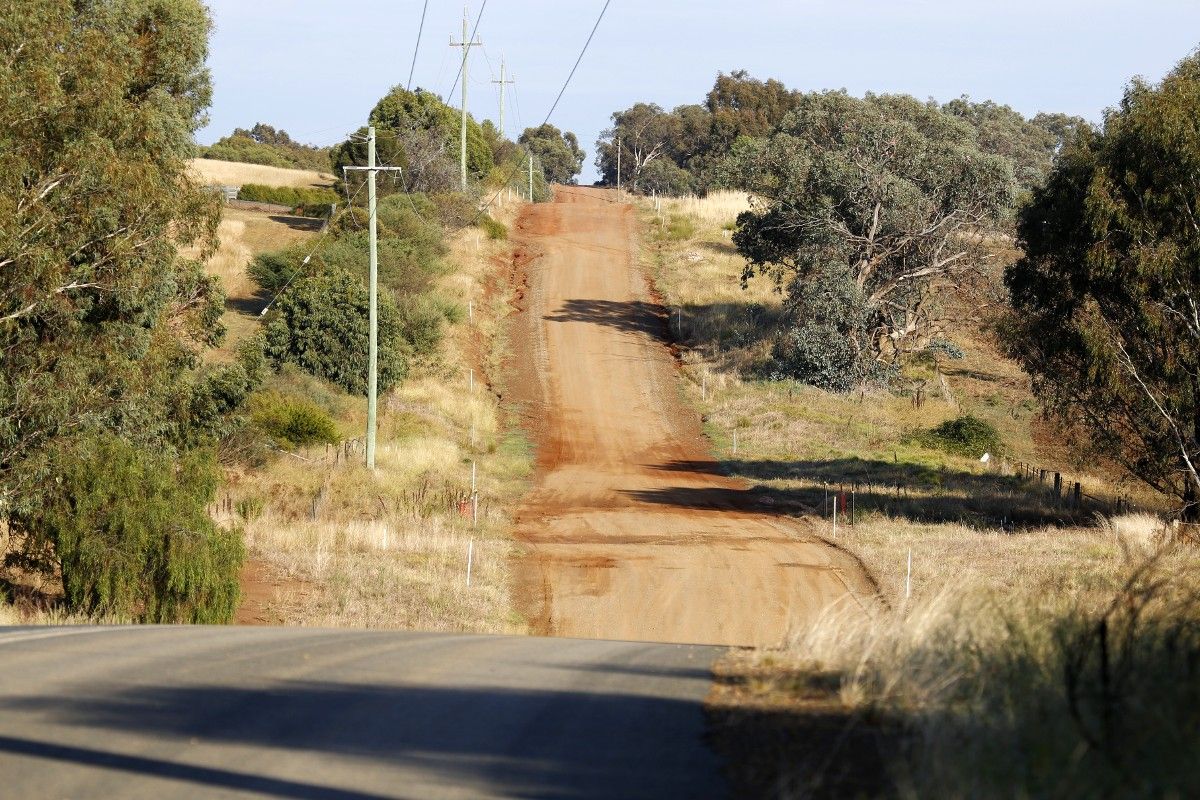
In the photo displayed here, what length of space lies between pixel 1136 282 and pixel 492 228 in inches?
1860

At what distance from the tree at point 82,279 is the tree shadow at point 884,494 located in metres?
14.6

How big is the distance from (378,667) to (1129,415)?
21865mm

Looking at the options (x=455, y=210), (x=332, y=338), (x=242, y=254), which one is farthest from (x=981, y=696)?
(x=455, y=210)

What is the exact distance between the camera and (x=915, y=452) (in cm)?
4206

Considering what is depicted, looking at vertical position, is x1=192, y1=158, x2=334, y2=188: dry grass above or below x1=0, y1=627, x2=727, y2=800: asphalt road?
above

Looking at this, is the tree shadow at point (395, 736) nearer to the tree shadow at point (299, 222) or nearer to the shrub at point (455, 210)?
the shrub at point (455, 210)

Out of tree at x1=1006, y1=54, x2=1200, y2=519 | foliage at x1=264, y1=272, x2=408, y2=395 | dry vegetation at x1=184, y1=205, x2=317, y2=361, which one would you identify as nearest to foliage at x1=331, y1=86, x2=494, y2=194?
dry vegetation at x1=184, y1=205, x2=317, y2=361

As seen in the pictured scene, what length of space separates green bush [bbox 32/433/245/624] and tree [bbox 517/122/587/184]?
121 metres

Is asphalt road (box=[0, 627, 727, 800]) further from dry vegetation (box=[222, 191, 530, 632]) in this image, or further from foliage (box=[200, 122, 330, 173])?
foliage (box=[200, 122, 330, 173])

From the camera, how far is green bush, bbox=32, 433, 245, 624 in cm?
2048

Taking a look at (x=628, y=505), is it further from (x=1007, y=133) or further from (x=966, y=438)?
(x=1007, y=133)

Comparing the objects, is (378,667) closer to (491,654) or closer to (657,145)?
(491,654)

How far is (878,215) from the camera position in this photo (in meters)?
48.8

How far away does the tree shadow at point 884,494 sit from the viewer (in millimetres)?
31361
